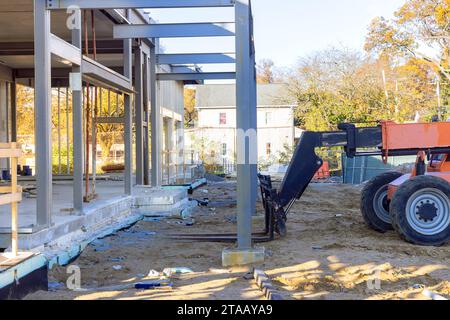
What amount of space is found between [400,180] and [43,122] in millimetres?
6155

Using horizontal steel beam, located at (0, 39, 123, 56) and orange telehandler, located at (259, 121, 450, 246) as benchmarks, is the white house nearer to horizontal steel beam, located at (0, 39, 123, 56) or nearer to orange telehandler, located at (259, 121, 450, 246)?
horizontal steel beam, located at (0, 39, 123, 56)

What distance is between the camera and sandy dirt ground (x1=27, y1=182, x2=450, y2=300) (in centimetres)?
584

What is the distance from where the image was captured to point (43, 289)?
582 cm

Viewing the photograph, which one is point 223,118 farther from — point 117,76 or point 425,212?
point 425,212

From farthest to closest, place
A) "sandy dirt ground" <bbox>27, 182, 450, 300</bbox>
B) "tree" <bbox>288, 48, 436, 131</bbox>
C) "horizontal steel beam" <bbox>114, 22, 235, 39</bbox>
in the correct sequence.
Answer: "tree" <bbox>288, 48, 436, 131</bbox> → "horizontal steel beam" <bbox>114, 22, 235, 39</bbox> → "sandy dirt ground" <bbox>27, 182, 450, 300</bbox>

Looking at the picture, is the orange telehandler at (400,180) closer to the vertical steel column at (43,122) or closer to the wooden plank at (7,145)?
the vertical steel column at (43,122)

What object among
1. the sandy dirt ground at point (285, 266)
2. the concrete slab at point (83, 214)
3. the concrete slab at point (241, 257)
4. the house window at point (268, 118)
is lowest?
the sandy dirt ground at point (285, 266)

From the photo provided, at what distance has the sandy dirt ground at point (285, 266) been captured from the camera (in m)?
5.84

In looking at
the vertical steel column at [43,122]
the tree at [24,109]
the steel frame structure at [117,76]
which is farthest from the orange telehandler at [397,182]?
the tree at [24,109]

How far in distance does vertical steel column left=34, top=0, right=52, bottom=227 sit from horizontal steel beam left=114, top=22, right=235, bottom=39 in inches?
171

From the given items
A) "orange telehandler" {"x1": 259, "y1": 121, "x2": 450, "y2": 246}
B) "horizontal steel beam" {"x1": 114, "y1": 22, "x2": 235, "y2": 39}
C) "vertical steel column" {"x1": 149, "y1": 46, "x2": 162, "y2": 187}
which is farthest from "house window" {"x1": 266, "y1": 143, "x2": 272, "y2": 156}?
"orange telehandler" {"x1": 259, "y1": 121, "x2": 450, "y2": 246}

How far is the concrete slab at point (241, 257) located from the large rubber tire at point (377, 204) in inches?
146

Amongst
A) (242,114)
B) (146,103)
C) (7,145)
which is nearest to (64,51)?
(242,114)
